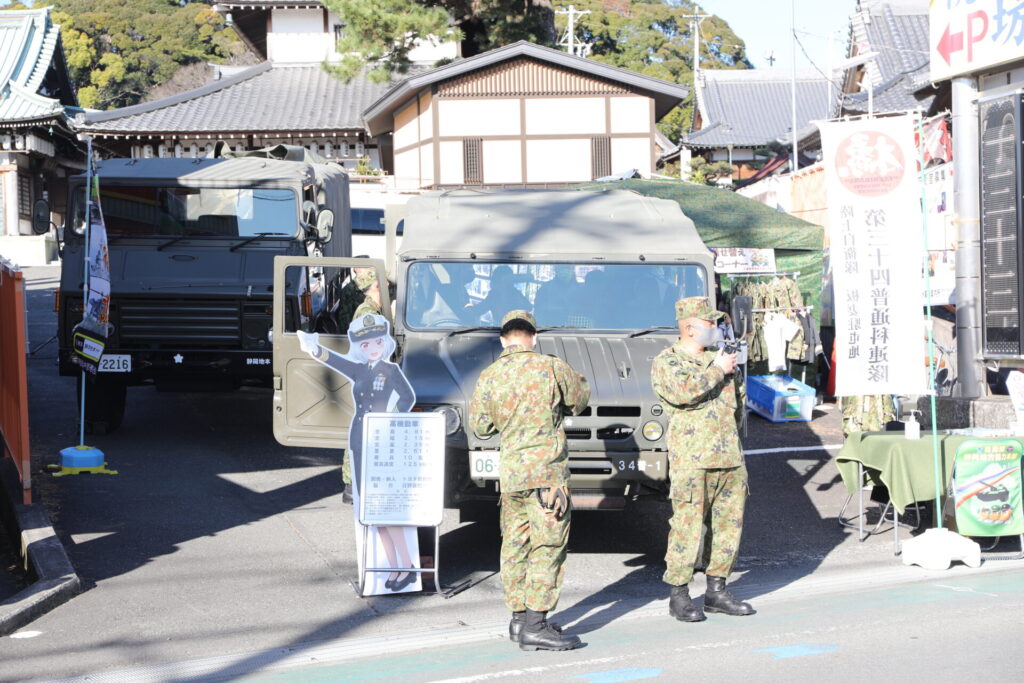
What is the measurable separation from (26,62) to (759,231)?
96.7ft

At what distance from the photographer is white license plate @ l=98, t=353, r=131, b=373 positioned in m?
11.5

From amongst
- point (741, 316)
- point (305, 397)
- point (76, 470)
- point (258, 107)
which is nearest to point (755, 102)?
point (258, 107)

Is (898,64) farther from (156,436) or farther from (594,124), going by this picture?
(156,436)

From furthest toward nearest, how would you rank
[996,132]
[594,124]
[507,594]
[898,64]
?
[898,64]
[594,124]
[996,132]
[507,594]

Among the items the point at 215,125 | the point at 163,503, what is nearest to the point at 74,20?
the point at 215,125

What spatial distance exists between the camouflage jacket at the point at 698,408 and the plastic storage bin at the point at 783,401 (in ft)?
25.5

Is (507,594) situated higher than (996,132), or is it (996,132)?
(996,132)

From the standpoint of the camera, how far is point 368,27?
2494 centimetres

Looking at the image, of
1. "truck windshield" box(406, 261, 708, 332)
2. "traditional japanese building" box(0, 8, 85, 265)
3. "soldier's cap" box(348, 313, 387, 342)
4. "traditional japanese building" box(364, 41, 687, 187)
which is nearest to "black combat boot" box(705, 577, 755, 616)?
"truck windshield" box(406, 261, 708, 332)

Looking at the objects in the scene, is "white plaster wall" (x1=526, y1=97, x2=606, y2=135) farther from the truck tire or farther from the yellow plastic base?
the yellow plastic base

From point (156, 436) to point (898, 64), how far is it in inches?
928

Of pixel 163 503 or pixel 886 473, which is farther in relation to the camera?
pixel 163 503

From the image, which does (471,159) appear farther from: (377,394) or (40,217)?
(377,394)

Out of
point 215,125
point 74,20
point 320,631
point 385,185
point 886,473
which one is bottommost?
point 320,631
